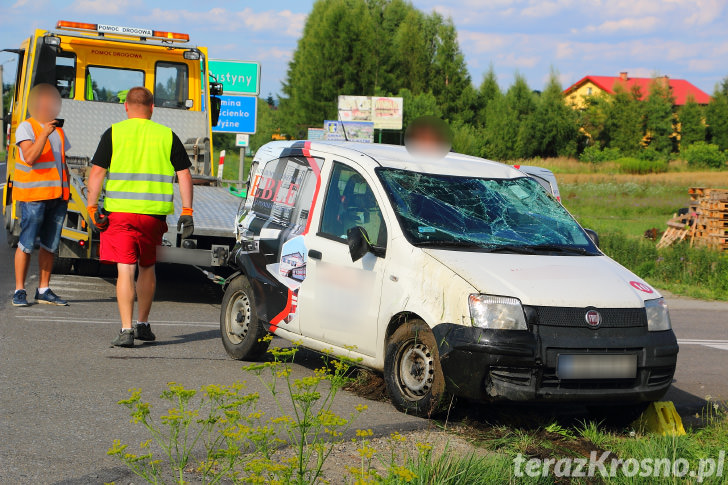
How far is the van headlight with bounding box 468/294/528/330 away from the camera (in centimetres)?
561

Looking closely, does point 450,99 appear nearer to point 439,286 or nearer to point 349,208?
point 349,208

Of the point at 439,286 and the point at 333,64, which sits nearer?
the point at 439,286

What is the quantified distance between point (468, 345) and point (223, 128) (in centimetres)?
1697

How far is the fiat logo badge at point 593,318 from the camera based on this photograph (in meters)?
5.69

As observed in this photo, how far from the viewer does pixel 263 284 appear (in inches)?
295

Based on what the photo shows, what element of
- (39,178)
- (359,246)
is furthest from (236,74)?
(359,246)

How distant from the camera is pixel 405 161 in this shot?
23.0ft

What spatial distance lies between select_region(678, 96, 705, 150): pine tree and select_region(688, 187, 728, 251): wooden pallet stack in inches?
2872

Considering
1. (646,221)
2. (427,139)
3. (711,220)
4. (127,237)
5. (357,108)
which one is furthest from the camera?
(357,108)

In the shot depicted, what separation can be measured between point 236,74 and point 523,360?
57.0 ft

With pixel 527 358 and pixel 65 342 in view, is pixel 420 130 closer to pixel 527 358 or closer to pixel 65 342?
pixel 527 358

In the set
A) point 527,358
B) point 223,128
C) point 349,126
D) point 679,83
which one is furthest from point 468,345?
point 679,83

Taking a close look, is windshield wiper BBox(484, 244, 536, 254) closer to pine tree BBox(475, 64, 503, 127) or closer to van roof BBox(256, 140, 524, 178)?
van roof BBox(256, 140, 524, 178)

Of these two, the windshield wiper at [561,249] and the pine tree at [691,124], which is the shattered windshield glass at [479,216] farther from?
the pine tree at [691,124]
